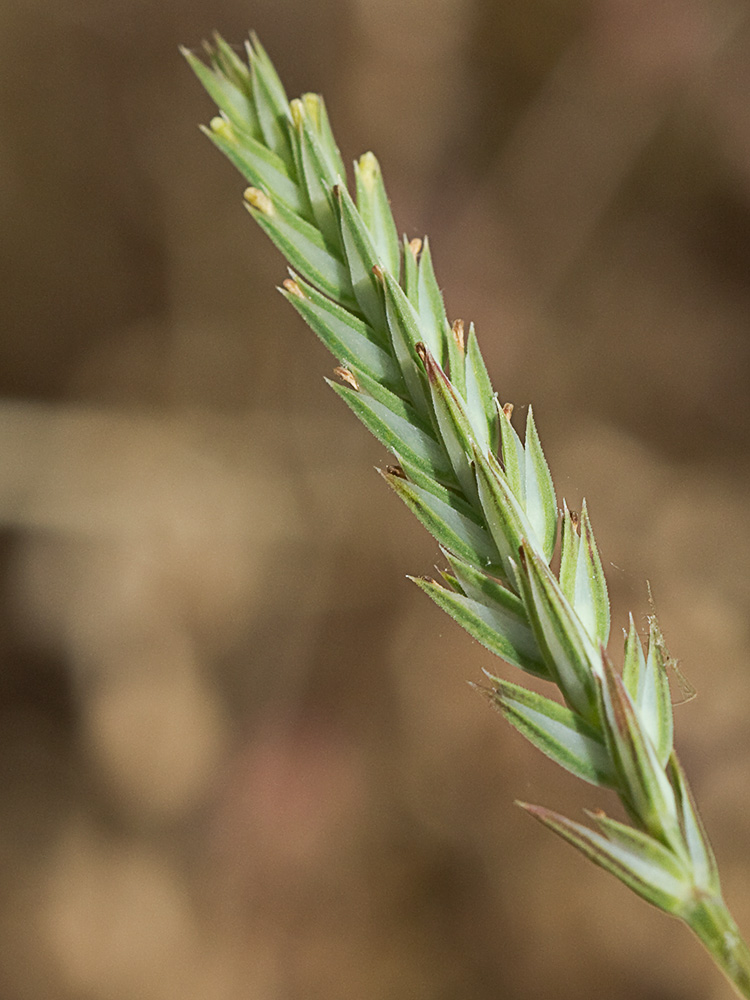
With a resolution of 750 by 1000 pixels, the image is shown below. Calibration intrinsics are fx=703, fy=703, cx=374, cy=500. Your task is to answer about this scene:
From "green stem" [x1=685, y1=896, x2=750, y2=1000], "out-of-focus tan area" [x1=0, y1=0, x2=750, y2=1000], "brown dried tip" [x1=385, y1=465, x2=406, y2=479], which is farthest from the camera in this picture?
"out-of-focus tan area" [x1=0, y1=0, x2=750, y2=1000]

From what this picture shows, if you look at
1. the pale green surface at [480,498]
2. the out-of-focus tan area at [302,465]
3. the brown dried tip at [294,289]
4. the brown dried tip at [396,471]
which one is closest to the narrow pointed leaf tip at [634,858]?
the pale green surface at [480,498]

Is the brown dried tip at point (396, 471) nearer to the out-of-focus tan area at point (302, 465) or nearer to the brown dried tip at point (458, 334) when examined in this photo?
the brown dried tip at point (458, 334)

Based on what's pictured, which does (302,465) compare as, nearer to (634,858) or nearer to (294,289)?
(294,289)

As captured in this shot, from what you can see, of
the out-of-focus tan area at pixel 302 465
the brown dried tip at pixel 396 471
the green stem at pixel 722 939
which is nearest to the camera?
the green stem at pixel 722 939

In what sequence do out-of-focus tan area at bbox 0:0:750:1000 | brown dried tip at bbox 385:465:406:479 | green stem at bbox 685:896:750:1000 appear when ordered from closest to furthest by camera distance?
1. green stem at bbox 685:896:750:1000
2. brown dried tip at bbox 385:465:406:479
3. out-of-focus tan area at bbox 0:0:750:1000

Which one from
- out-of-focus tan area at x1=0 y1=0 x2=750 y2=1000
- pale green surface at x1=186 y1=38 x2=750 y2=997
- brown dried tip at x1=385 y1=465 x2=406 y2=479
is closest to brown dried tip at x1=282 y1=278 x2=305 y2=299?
pale green surface at x1=186 y1=38 x2=750 y2=997

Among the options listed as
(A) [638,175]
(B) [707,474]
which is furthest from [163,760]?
(A) [638,175]

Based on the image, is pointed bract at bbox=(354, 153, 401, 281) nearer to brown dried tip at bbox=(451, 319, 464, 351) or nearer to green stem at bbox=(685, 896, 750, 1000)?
brown dried tip at bbox=(451, 319, 464, 351)
